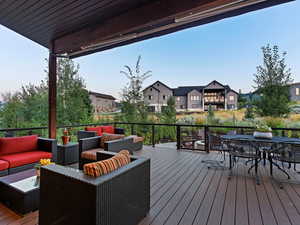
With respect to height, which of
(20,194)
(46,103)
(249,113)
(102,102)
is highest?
(102,102)

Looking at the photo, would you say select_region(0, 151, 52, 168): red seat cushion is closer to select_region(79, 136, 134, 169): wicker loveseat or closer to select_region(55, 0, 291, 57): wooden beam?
select_region(79, 136, 134, 169): wicker loveseat

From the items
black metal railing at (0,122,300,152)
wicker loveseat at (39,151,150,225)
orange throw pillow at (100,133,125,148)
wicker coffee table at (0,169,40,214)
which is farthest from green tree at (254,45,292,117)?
wicker coffee table at (0,169,40,214)

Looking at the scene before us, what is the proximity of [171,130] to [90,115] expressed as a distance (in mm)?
3782

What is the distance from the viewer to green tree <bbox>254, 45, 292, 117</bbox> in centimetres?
592

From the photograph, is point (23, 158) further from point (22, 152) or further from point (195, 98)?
point (195, 98)

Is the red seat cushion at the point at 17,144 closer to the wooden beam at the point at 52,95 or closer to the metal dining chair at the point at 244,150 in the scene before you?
the wooden beam at the point at 52,95

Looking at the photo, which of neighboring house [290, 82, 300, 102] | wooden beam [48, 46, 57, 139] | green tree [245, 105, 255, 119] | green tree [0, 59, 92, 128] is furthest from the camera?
green tree [245, 105, 255, 119]

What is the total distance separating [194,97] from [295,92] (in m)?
5.27

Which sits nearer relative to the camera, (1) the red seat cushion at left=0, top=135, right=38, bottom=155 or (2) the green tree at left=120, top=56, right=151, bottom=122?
(1) the red seat cushion at left=0, top=135, right=38, bottom=155

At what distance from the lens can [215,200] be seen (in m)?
2.29

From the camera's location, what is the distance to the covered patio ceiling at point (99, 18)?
108 inches

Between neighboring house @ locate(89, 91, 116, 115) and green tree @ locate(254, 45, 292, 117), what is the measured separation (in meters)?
6.48

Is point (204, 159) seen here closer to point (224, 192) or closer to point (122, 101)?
point (224, 192)

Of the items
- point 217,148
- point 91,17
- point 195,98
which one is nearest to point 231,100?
point 195,98
